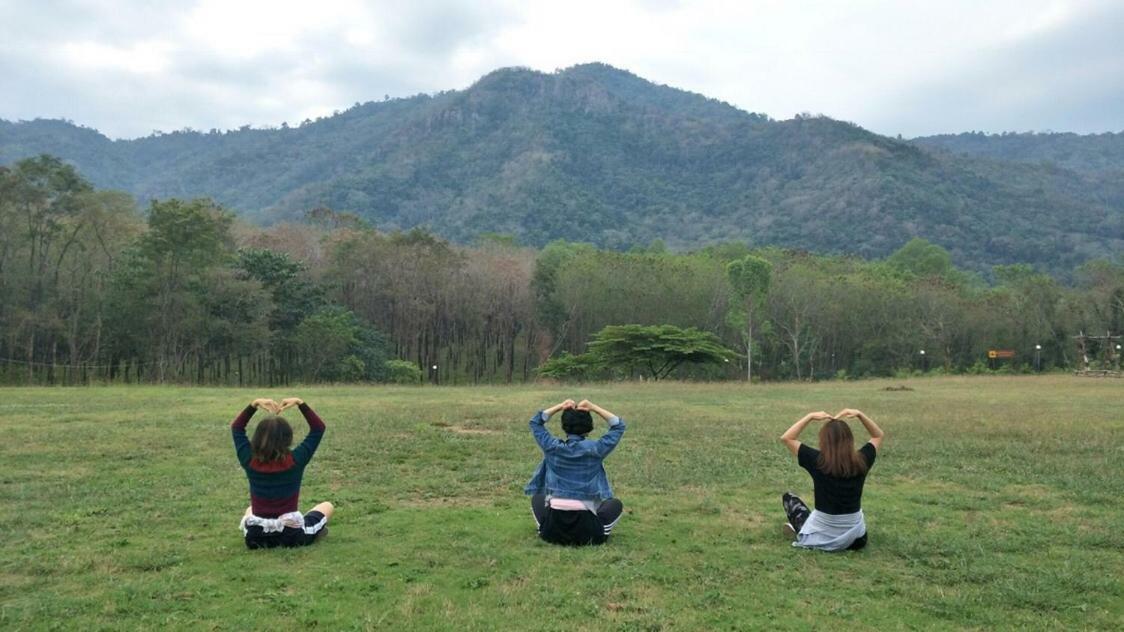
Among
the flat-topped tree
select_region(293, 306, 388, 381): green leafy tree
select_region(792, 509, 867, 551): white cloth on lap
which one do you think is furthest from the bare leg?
the flat-topped tree

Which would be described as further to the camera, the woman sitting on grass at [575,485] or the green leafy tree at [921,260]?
the green leafy tree at [921,260]

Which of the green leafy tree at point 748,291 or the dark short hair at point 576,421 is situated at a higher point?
the green leafy tree at point 748,291

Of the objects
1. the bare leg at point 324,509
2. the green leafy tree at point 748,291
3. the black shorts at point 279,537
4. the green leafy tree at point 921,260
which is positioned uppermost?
the green leafy tree at point 921,260

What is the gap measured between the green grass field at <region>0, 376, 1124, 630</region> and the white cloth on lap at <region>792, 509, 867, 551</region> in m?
0.11

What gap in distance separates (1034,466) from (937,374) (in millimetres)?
40584

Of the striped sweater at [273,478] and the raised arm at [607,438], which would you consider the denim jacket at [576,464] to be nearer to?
the raised arm at [607,438]

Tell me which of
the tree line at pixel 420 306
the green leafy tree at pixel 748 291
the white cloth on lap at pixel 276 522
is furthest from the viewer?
the green leafy tree at pixel 748 291

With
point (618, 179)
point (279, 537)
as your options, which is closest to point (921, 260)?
point (618, 179)

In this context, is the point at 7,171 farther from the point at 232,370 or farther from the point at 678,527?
the point at 678,527

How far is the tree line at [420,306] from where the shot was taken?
38.2 metres

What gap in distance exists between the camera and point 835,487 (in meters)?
6.32

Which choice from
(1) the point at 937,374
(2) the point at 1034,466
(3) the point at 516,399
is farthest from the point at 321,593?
(1) the point at 937,374

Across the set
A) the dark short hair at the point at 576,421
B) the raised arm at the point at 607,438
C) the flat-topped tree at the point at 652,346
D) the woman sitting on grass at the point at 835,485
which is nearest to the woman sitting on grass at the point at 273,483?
the dark short hair at the point at 576,421

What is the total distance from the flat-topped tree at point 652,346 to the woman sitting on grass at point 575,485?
36315 millimetres
